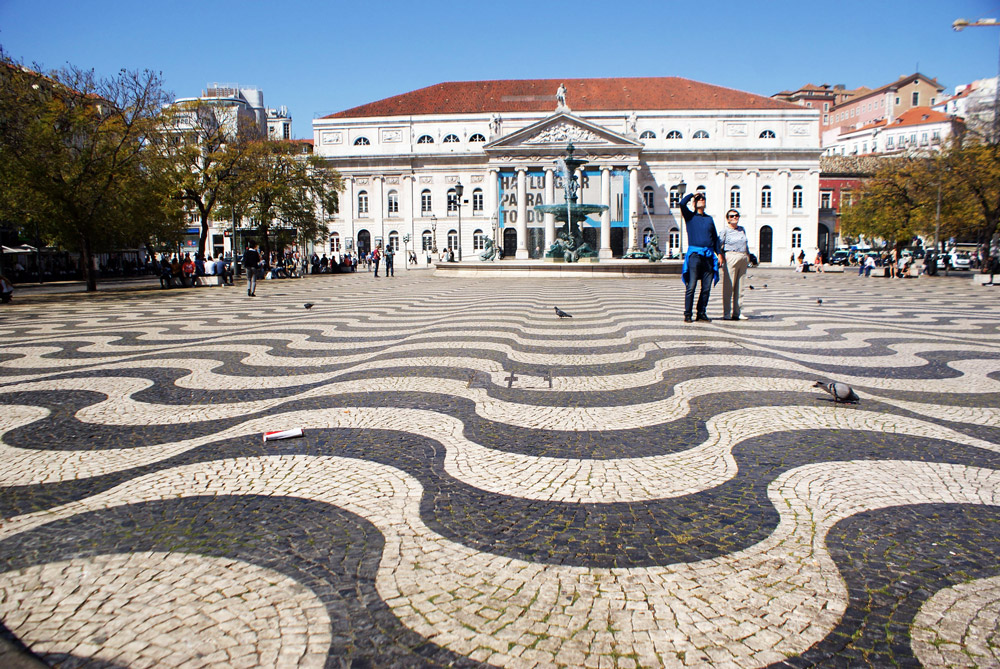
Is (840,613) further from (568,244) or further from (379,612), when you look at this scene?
(568,244)

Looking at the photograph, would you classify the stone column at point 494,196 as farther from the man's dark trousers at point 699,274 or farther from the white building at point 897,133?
the man's dark trousers at point 699,274

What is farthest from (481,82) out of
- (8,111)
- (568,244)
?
(8,111)

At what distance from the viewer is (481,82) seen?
6844cm

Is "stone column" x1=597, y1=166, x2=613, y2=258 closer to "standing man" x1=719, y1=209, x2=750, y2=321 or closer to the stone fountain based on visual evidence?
the stone fountain

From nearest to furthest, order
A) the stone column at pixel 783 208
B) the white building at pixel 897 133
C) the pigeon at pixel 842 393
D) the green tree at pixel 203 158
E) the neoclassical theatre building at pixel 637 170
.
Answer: the pigeon at pixel 842 393, the green tree at pixel 203 158, the neoclassical theatre building at pixel 637 170, the stone column at pixel 783 208, the white building at pixel 897 133

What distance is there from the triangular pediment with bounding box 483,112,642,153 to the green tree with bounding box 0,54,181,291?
119 ft

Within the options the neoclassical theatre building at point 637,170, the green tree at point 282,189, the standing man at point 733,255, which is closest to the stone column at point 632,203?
the neoclassical theatre building at point 637,170

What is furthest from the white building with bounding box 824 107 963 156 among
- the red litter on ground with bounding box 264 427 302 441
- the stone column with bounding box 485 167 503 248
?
the red litter on ground with bounding box 264 427 302 441

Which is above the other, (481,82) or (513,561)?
(481,82)

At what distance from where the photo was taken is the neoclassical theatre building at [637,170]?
61625 mm

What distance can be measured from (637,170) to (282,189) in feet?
114

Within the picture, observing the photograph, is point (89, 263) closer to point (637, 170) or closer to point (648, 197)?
point (637, 170)

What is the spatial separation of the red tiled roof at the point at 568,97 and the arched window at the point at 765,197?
8.12 m

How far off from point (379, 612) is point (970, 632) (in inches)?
65.5
